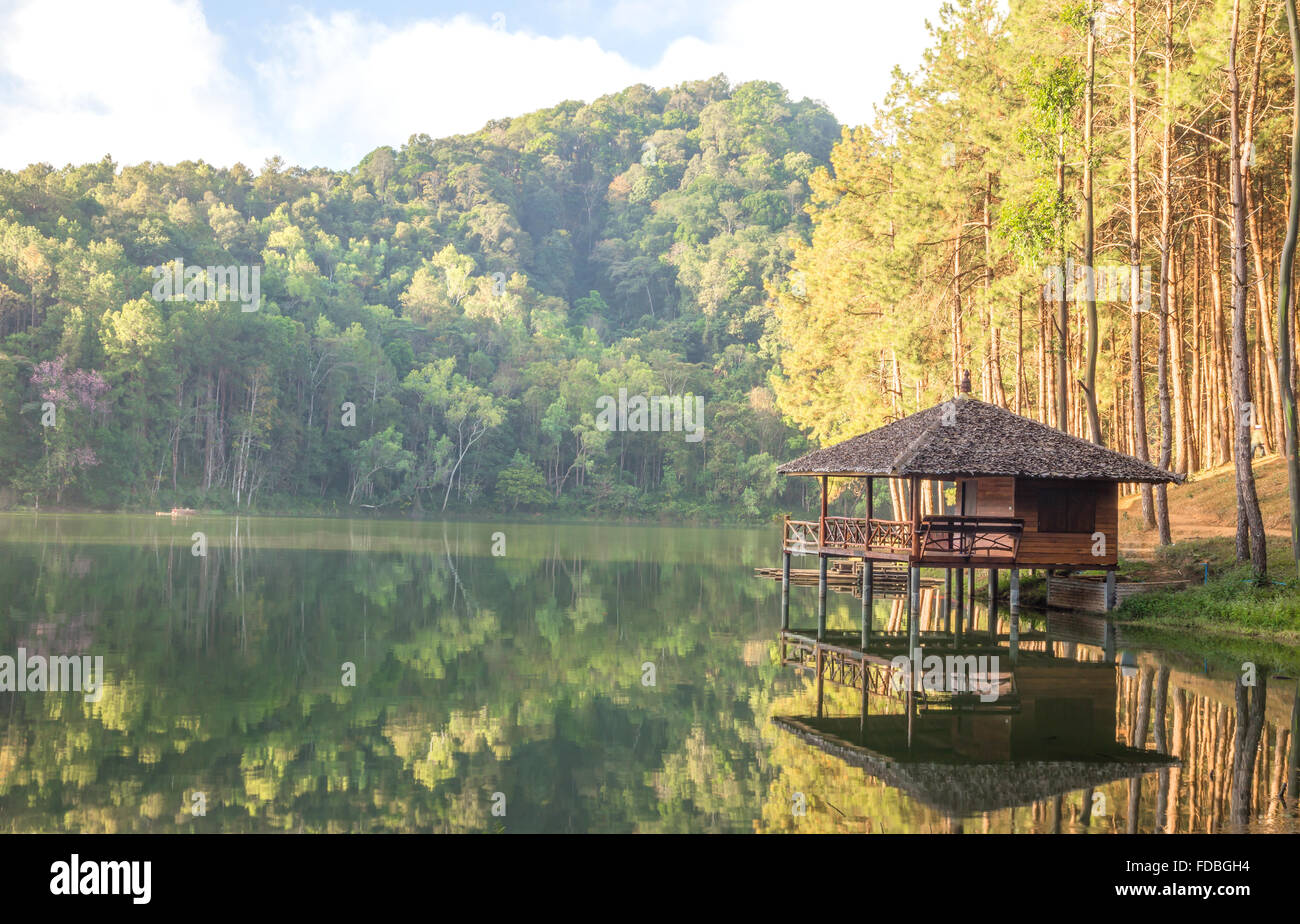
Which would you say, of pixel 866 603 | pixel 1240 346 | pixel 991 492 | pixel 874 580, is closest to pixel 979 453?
pixel 991 492

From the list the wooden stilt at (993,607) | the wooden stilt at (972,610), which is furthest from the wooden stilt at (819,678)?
the wooden stilt at (972,610)

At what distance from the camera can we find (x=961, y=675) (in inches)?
764

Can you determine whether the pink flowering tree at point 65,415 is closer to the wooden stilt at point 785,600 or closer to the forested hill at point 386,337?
the forested hill at point 386,337

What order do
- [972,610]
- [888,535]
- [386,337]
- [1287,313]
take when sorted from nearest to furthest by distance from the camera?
1. [1287,313]
2. [888,535]
3. [972,610]
4. [386,337]

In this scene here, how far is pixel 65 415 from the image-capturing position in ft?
217

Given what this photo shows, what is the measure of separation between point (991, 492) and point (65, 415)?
56907 millimetres

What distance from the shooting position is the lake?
11.6 metres

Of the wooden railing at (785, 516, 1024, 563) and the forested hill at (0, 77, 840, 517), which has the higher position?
the forested hill at (0, 77, 840, 517)

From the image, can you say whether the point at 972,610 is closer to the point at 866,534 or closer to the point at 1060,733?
the point at 866,534

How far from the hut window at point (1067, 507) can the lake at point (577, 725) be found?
2.32 metres

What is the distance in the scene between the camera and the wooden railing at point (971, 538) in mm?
23547

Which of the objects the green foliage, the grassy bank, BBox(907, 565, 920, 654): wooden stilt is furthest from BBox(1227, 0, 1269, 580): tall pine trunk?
the green foliage

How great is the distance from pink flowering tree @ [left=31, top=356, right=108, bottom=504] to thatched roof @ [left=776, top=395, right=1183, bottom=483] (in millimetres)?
53811

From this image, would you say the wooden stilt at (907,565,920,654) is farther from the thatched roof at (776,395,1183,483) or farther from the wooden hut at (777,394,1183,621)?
the thatched roof at (776,395,1183,483)
